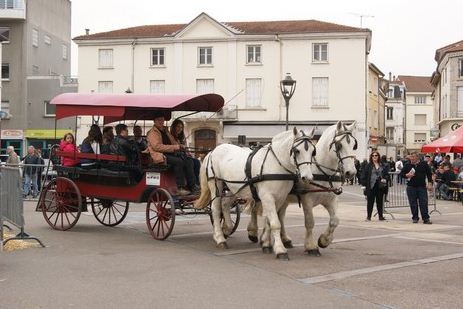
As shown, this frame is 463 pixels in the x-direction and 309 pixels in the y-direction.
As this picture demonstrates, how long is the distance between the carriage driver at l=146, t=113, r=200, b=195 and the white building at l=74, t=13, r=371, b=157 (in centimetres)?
3674

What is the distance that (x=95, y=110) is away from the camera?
42.1 feet

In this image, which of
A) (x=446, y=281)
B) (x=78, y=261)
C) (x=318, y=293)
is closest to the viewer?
(x=318, y=293)

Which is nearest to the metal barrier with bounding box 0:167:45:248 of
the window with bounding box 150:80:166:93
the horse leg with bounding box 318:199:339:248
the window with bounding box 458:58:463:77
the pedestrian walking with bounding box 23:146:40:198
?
the horse leg with bounding box 318:199:339:248

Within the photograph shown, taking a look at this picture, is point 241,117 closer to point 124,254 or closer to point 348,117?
point 348,117

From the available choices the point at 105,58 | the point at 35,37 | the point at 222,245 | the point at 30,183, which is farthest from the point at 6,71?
the point at 222,245

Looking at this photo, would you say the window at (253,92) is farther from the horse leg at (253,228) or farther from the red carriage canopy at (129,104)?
the horse leg at (253,228)

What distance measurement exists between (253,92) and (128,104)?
38.6m

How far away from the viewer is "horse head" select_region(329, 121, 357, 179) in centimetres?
1040

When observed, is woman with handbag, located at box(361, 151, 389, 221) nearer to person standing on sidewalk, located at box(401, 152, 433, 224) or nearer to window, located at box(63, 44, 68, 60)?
person standing on sidewalk, located at box(401, 152, 433, 224)

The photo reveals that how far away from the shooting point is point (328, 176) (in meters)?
10.8

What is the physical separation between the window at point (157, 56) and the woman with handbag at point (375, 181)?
119ft

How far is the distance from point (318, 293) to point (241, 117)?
43399 millimetres

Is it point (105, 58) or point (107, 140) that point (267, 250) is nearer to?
point (107, 140)

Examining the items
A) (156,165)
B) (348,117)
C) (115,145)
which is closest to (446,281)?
(156,165)
